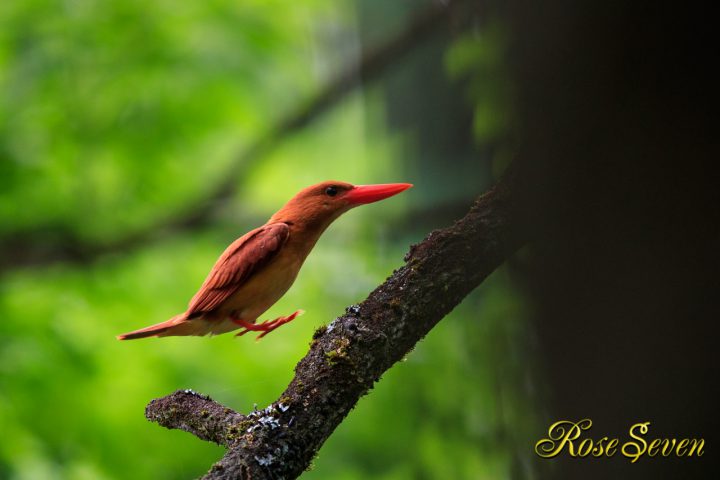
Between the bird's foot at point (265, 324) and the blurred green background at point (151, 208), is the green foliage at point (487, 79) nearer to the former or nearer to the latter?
the bird's foot at point (265, 324)

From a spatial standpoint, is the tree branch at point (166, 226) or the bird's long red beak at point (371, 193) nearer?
the bird's long red beak at point (371, 193)

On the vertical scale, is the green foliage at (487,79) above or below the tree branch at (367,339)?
above

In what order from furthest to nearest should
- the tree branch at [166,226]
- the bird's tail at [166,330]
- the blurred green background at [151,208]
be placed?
the tree branch at [166,226], the blurred green background at [151,208], the bird's tail at [166,330]

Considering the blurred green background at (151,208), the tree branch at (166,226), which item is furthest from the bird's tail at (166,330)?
the tree branch at (166,226)

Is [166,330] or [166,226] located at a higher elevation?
[166,226]

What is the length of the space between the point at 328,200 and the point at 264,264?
10 centimetres

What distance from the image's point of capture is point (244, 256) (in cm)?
76

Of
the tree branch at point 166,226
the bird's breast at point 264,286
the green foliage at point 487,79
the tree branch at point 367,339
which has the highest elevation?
the tree branch at point 166,226

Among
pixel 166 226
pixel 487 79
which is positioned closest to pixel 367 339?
pixel 487 79

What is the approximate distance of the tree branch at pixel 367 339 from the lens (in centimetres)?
74

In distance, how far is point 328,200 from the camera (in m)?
0.79

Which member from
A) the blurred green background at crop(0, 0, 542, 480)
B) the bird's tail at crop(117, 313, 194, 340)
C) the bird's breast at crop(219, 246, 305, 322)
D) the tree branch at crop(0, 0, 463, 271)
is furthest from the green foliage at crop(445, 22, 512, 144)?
the tree branch at crop(0, 0, 463, 271)

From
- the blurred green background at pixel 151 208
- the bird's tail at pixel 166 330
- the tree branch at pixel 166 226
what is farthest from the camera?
the tree branch at pixel 166 226

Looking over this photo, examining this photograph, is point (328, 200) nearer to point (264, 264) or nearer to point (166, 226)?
point (264, 264)
